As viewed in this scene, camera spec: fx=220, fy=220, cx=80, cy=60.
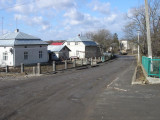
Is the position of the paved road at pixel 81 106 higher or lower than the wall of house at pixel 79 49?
lower

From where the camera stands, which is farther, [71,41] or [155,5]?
→ [71,41]

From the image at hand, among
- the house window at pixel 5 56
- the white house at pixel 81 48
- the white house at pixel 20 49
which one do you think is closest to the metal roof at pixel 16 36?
the white house at pixel 20 49

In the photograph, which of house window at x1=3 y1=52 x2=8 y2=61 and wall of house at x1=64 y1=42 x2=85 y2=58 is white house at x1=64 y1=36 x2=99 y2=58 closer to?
wall of house at x1=64 y1=42 x2=85 y2=58

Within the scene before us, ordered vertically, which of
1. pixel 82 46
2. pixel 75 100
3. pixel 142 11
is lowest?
pixel 75 100

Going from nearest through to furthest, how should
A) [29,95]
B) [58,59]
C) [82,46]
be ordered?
[29,95]
[58,59]
[82,46]

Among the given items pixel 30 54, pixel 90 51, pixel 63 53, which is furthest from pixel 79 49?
pixel 30 54

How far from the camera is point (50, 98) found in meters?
10.5

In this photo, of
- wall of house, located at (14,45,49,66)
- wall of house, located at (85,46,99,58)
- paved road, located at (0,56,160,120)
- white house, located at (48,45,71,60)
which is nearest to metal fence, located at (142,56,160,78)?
paved road, located at (0,56,160,120)

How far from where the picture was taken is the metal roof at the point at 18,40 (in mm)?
33284

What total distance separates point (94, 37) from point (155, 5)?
2385 inches

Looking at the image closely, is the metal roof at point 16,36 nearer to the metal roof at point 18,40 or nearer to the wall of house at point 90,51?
the metal roof at point 18,40

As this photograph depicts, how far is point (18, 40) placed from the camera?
34.0 m

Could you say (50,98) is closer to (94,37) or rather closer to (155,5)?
(155,5)

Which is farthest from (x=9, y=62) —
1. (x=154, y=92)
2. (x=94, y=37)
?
(x=94, y=37)
